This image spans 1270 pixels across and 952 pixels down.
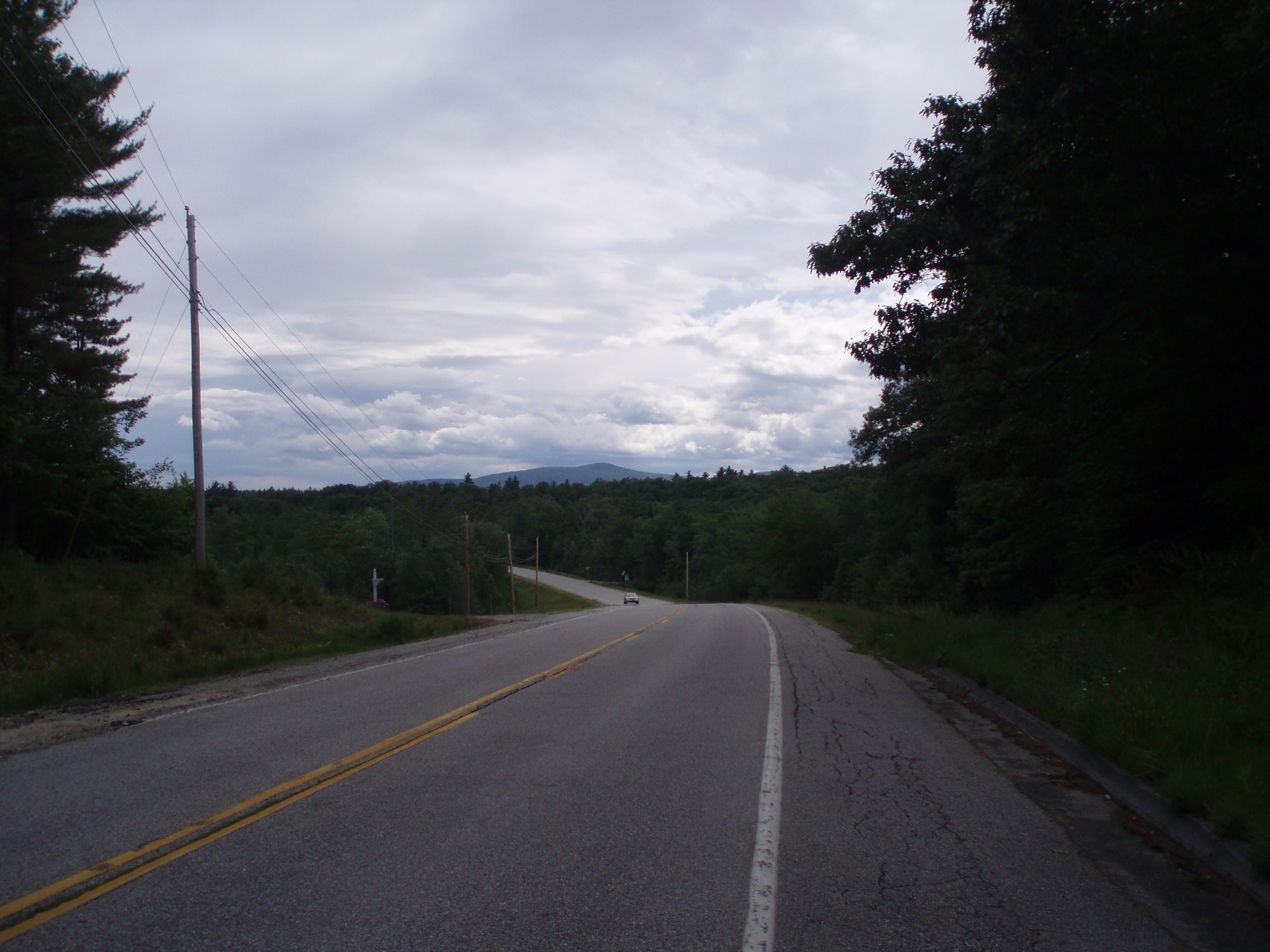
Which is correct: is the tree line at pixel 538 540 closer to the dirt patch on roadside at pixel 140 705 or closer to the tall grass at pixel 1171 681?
the dirt patch on roadside at pixel 140 705

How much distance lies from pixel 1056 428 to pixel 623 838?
10.2 m

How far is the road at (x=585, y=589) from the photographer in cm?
7986

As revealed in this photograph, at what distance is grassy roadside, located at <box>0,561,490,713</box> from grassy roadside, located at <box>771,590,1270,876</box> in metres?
12.5

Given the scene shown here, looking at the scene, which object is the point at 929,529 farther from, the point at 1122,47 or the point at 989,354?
the point at 1122,47

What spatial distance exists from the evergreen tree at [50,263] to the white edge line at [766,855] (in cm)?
1806

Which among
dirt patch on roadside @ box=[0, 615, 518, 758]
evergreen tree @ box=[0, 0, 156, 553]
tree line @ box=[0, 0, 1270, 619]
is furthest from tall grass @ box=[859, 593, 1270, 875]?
evergreen tree @ box=[0, 0, 156, 553]

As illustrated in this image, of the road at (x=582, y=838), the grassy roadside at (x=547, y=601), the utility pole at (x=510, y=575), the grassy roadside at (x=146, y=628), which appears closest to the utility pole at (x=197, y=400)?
the grassy roadside at (x=146, y=628)

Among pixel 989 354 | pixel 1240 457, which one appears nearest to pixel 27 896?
pixel 989 354

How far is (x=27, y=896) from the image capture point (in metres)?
4.29

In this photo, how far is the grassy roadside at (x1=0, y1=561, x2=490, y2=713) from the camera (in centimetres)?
1337

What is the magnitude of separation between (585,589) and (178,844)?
97.5 meters

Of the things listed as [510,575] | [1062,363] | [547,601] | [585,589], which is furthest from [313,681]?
[585,589]

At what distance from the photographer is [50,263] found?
802 inches

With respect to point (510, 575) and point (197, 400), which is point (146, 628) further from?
point (510, 575)
